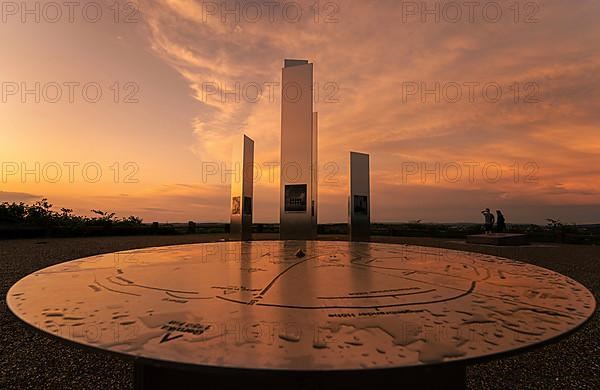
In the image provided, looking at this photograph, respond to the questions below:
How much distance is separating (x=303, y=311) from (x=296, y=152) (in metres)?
9.33

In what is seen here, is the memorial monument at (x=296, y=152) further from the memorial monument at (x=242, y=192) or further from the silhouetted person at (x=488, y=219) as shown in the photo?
the silhouetted person at (x=488, y=219)

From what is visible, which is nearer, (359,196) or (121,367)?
(121,367)

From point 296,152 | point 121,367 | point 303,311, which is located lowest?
point 121,367

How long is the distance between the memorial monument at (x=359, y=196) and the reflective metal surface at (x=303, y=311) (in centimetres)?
996

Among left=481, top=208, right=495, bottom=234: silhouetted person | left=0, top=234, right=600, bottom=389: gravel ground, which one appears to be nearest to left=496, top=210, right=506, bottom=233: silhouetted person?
left=481, top=208, right=495, bottom=234: silhouetted person

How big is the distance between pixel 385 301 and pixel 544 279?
1711 mm

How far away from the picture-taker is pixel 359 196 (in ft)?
45.1

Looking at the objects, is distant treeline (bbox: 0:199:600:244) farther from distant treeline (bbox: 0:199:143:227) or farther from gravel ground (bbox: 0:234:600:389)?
gravel ground (bbox: 0:234:600:389)

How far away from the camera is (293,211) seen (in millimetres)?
11203

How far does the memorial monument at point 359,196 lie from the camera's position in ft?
44.4

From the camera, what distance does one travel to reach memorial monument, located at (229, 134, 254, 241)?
13703 mm

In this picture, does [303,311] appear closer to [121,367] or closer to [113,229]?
[121,367]

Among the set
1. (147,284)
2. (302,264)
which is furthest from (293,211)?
(147,284)

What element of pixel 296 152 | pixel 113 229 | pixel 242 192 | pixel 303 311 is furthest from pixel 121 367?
pixel 113 229
